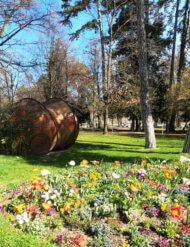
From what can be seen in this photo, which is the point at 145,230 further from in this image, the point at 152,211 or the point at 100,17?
the point at 100,17

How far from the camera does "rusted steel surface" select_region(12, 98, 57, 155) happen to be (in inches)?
Result: 301

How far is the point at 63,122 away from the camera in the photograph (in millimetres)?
8562

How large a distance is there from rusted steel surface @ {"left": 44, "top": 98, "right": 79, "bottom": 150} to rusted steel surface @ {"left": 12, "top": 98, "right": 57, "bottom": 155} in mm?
584

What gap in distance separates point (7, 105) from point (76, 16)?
500 inches

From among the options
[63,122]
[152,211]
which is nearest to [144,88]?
[63,122]

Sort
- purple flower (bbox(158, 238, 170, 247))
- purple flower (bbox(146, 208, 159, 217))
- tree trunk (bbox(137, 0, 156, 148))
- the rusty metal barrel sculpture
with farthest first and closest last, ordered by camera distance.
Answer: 1. tree trunk (bbox(137, 0, 156, 148))
2. the rusty metal barrel sculpture
3. purple flower (bbox(146, 208, 159, 217))
4. purple flower (bbox(158, 238, 170, 247))

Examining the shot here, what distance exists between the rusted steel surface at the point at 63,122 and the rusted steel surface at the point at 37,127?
58 cm

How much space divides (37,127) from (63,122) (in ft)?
4.34

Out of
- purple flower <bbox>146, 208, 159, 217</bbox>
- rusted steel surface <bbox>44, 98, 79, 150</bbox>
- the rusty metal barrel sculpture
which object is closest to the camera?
purple flower <bbox>146, 208, 159, 217</bbox>

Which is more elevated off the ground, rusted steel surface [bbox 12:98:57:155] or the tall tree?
the tall tree

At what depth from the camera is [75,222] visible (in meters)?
2.54

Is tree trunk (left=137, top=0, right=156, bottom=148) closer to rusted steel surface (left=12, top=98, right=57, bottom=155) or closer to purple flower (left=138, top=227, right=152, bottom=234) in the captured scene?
rusted steel surface (left=12, top=98, right=57, bottom=155)

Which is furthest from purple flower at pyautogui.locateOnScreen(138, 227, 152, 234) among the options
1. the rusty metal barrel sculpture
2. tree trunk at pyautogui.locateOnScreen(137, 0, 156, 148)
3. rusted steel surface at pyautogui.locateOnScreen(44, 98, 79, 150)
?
tree trunk at pyautogui.locateOnScreen(137, 0, 156, 148)

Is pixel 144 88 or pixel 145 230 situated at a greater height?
pixel 144 88
